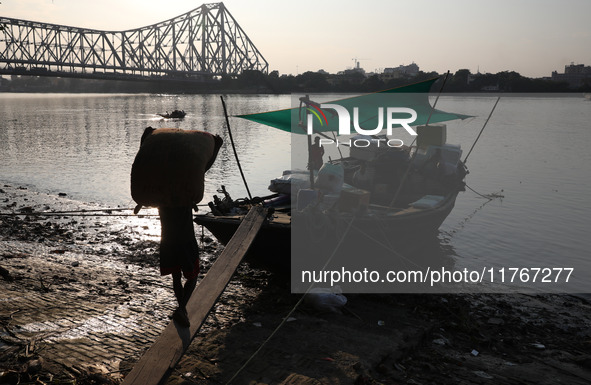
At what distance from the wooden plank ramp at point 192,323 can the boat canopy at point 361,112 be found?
2.87m

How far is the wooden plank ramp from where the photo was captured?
4.18m

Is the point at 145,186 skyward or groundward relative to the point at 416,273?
skyward

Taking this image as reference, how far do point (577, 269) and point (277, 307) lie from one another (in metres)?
7.64

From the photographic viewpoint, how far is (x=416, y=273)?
31.3ft

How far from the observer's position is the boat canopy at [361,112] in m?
9.36

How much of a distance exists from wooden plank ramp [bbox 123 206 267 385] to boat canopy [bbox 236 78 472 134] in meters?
2.87

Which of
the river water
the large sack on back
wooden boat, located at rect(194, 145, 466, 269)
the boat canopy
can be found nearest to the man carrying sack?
the large sack on back

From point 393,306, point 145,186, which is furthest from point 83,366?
point 393,306

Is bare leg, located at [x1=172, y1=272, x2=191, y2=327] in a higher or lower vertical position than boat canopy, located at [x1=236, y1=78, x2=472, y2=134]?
lower

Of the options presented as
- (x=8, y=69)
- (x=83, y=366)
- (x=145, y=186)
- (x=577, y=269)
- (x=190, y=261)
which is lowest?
(x=577, y=269)

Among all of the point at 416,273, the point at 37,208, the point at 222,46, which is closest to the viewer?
the point at 416,273

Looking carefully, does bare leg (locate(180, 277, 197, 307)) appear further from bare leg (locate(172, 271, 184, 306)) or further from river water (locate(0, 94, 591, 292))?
river water (locate(0, 94, 591, 292))

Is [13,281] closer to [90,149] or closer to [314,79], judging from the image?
[90,149]

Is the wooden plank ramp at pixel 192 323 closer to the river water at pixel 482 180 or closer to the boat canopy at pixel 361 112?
the boat canopy at pixel 361 112
